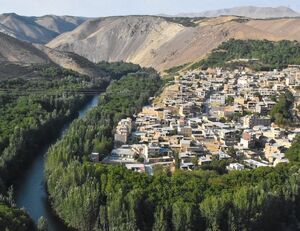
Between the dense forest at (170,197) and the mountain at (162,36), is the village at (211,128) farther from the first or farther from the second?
the mountain at (162,36)

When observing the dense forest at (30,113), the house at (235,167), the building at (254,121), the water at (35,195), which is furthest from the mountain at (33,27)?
the house at (235,167)

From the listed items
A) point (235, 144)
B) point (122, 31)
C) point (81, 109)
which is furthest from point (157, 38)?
point (235, 144)

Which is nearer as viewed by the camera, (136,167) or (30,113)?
(136,167)

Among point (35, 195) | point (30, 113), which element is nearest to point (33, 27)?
point (30, 113)

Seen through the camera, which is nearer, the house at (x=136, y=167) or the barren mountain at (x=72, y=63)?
the house at (x=136, y=167)

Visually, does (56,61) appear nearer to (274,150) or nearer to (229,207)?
(274,150)

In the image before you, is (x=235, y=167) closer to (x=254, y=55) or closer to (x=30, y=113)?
(x=30, y=113)
